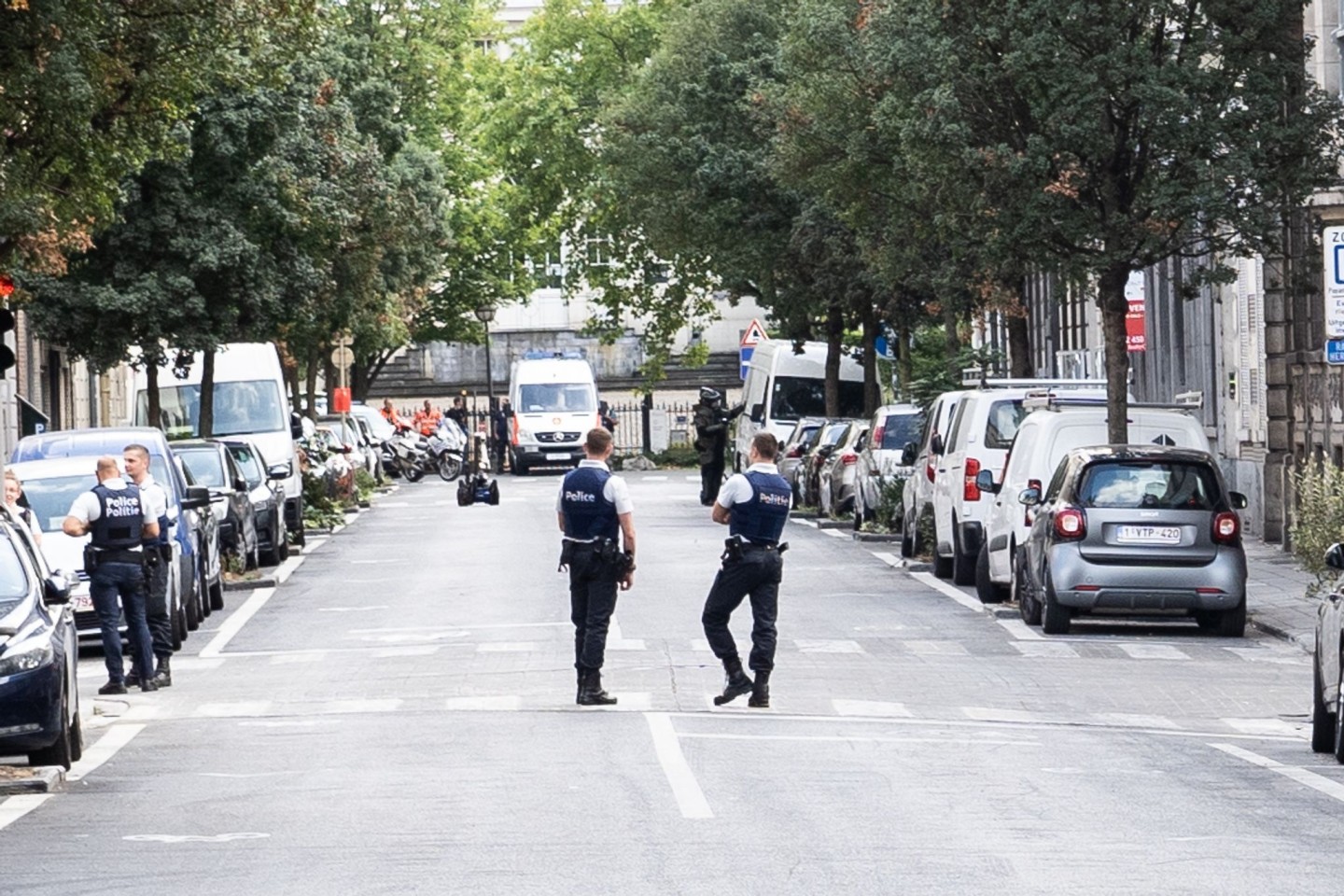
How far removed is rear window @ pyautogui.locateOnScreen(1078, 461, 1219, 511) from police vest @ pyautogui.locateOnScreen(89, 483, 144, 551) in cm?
727

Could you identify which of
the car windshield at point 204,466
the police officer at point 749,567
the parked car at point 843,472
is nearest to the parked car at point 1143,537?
the police officer at point 749,567

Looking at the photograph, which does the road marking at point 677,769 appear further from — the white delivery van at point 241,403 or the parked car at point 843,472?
the parked car at point 843,472

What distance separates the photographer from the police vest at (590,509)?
57.0ft

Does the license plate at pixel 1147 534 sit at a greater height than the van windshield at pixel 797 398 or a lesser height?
lesser

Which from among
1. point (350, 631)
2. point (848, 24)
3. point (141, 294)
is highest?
point (848, 24)

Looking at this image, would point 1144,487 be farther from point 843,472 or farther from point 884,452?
point 843,472

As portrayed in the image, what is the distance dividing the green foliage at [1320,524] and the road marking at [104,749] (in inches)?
421

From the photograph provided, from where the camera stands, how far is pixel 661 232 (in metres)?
54.7

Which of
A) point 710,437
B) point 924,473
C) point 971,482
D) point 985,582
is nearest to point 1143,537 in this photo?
point 985,582

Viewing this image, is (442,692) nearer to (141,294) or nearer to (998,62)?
(998,62)

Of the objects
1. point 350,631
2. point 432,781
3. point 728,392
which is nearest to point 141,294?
point 350,631

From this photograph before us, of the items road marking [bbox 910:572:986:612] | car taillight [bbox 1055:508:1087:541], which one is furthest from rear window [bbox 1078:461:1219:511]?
road marking [bbox 910:572:986:612]

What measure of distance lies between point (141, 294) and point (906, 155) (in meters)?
12.0

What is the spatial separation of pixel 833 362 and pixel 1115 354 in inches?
1048
